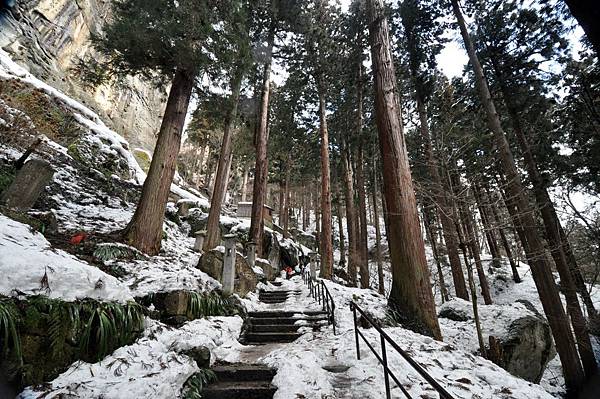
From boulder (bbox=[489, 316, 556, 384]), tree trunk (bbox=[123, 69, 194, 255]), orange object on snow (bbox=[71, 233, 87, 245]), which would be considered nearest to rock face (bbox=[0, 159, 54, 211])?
orange object on snow (bbox=[71, 233, 87, 245])

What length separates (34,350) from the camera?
94.6 inches

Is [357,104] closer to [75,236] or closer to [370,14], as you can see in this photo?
[370,14]

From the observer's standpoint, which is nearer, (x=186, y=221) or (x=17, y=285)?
(x=17, y=285)

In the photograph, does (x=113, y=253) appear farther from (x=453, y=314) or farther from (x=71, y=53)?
(x=71, y=53)

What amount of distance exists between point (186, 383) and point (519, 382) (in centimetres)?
420

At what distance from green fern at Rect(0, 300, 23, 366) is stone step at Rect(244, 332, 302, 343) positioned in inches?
134

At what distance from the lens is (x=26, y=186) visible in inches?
204

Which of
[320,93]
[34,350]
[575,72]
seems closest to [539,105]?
[575,72]

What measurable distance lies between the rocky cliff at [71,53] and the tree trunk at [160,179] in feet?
25.0

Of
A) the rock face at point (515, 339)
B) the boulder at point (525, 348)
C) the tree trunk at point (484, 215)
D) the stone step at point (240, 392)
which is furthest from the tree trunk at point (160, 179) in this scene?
the boulder at point (525, 348)

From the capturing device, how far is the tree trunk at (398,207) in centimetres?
493

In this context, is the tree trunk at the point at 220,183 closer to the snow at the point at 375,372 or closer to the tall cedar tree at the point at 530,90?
the snow at the point at 375,372

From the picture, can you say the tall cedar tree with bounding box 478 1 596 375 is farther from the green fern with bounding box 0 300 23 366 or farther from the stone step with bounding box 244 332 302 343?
the green fern with bounding box 0 300 23 366

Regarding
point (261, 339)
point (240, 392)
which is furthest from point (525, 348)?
point (240, 392)
